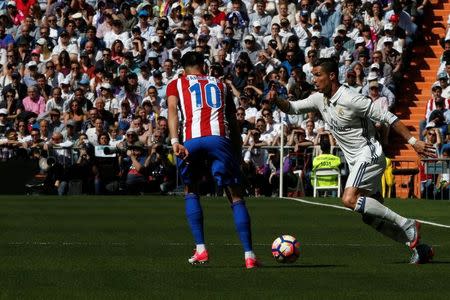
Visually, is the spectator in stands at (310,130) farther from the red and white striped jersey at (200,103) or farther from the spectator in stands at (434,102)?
the red and white striped jersey at (200,103)

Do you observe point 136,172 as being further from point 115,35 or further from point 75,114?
point 115,35

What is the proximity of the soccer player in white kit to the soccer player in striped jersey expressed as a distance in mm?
642

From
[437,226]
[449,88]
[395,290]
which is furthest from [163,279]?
[449,88]

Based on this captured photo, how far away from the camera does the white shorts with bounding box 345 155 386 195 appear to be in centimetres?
1295

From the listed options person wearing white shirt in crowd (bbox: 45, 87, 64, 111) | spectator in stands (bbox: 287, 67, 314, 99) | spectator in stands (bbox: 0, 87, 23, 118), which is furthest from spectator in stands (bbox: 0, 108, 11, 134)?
spectator in stands (bbox: 287, 67, 314, 99)

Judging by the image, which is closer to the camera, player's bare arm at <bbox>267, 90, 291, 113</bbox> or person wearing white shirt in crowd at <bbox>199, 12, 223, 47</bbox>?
player's bare arm at <bbox>267, 90, 291, 113</bbox>

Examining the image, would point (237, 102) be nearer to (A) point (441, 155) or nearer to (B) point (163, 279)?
(A) point (441, 155)

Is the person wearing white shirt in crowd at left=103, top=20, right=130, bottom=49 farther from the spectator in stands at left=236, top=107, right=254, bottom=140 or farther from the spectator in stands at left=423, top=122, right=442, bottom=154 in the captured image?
the spectator in stands at left=423, top=122, right=442, bottom=154

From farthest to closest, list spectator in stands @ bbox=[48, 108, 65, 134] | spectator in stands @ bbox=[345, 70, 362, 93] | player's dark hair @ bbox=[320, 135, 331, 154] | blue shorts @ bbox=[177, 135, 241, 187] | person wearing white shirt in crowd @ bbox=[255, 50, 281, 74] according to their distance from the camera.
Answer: person wearing white shirt in crowd @ bbox=[255, 50, 281, 74] → spectator in stands @ bbox=[48, 108, 65, 134] → spectator in stands @ bbox=[345, 70, 362, 93] → player's dark hair @ bbox=[320, 135, 331, 154] → blue shorts @ bbox=[177, 135, 241, 187]

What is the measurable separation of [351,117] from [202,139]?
1.64 m

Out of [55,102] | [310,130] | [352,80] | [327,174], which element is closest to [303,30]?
[352,80]

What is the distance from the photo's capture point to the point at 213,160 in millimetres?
12164

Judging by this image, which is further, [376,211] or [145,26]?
[145,26]

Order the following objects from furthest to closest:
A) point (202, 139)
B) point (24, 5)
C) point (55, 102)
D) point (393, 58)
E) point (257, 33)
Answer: point (24, 5)
point (257, 33)
point (55, 102)
point (393, 58)
point (202, 139)
